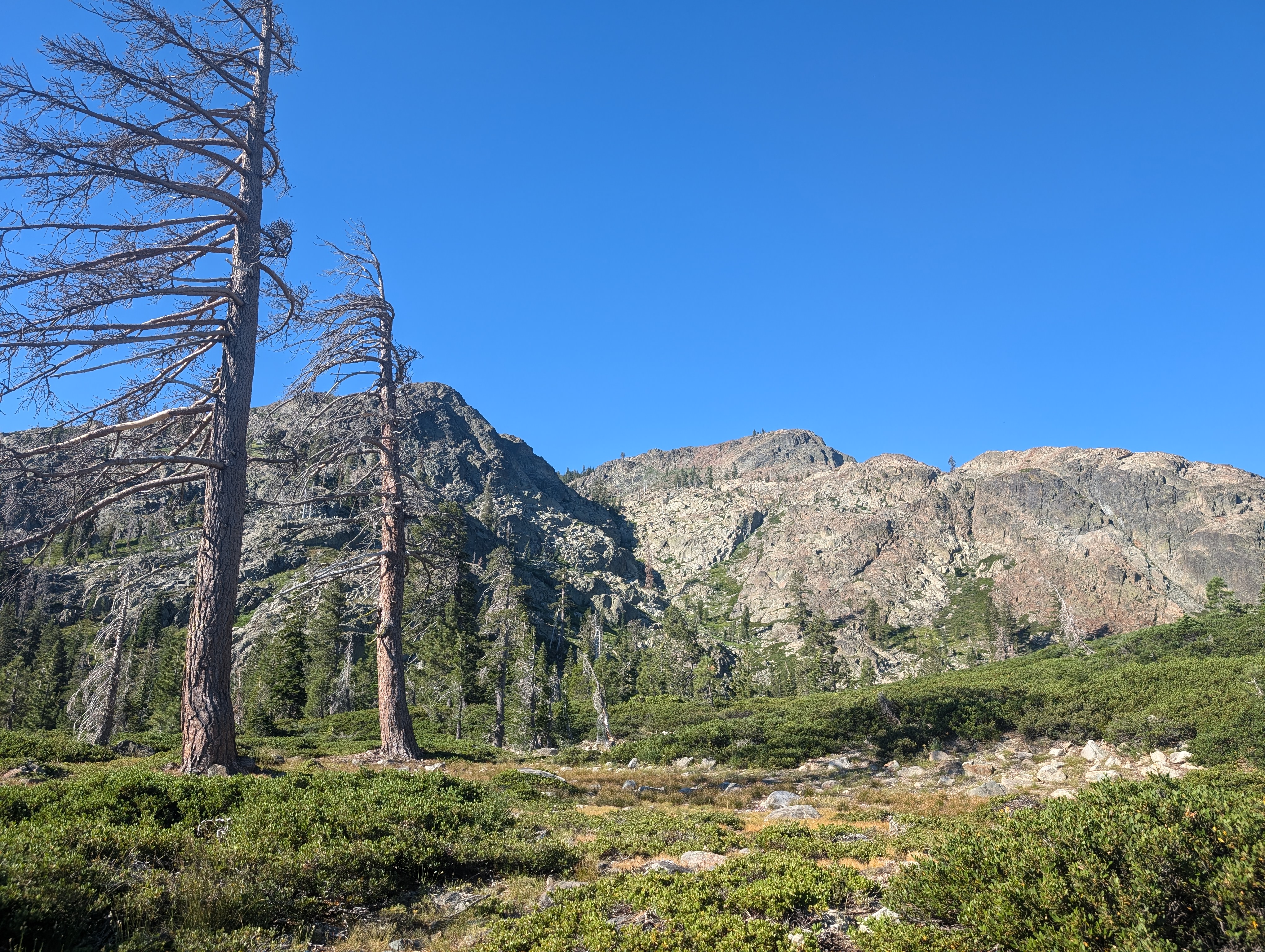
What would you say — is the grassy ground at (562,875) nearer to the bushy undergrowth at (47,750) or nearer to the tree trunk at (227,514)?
the tree trunk at (227,514)

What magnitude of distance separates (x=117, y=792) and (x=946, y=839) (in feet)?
28.2

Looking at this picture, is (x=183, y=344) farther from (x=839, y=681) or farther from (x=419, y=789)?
(x=839, y=681)

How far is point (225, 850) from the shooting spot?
548 centimetres

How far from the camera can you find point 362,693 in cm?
5091

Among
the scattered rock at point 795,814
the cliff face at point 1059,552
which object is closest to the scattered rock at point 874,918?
the scattered rock at point 795,814

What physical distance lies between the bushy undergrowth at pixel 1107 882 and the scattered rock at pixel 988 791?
9.28m

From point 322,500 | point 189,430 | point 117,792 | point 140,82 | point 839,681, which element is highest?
point 140,82

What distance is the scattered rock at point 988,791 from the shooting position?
12.8 m

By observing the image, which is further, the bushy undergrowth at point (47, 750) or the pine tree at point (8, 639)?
the pine tree at point (8, 639)

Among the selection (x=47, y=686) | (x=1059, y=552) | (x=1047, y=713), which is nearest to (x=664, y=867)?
(x=1047, y=713)

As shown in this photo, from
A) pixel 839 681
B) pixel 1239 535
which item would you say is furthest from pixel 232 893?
pixel 1239 535

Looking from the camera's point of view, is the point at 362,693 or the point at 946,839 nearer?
the point at 946,839

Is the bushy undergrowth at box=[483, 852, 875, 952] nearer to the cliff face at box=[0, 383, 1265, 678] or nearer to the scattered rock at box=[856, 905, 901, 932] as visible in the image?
the scattered rock at box=[856, 905, 901, 932]

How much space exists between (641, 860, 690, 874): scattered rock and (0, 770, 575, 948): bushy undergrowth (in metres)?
0.95
